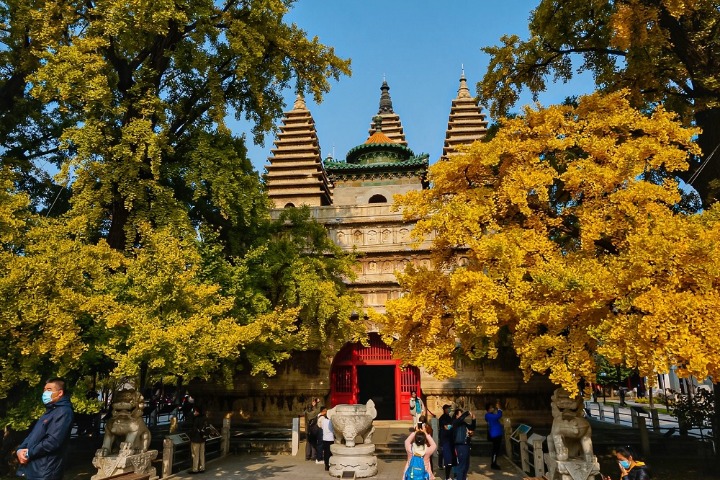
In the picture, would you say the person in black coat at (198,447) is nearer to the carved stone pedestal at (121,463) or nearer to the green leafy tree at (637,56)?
the carved stone pedestal at (121,463)

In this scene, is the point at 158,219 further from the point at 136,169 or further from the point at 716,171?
the point at 716,171

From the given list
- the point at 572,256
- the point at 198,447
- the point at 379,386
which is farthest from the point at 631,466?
the point at 379,386

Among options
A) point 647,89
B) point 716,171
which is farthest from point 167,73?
point 716,171

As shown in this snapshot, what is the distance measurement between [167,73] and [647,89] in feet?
42.8

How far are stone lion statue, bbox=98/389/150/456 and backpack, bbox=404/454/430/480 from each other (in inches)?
252

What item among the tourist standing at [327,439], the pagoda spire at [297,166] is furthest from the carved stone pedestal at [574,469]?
the pagoda spire at [297,166]

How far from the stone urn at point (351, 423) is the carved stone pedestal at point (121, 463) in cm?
419

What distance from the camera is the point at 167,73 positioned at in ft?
46.3

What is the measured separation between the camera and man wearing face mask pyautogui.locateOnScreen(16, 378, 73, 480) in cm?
492

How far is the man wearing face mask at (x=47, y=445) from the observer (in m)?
4.92

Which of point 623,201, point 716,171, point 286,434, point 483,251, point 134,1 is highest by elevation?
point 134,1

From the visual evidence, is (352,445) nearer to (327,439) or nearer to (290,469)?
(327,439)

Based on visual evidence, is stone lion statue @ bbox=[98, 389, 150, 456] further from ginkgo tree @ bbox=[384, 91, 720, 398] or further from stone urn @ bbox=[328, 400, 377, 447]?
ginkgo tree @ bbox=[384, 91, 720, 398]

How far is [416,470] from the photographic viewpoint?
705 centimetres
